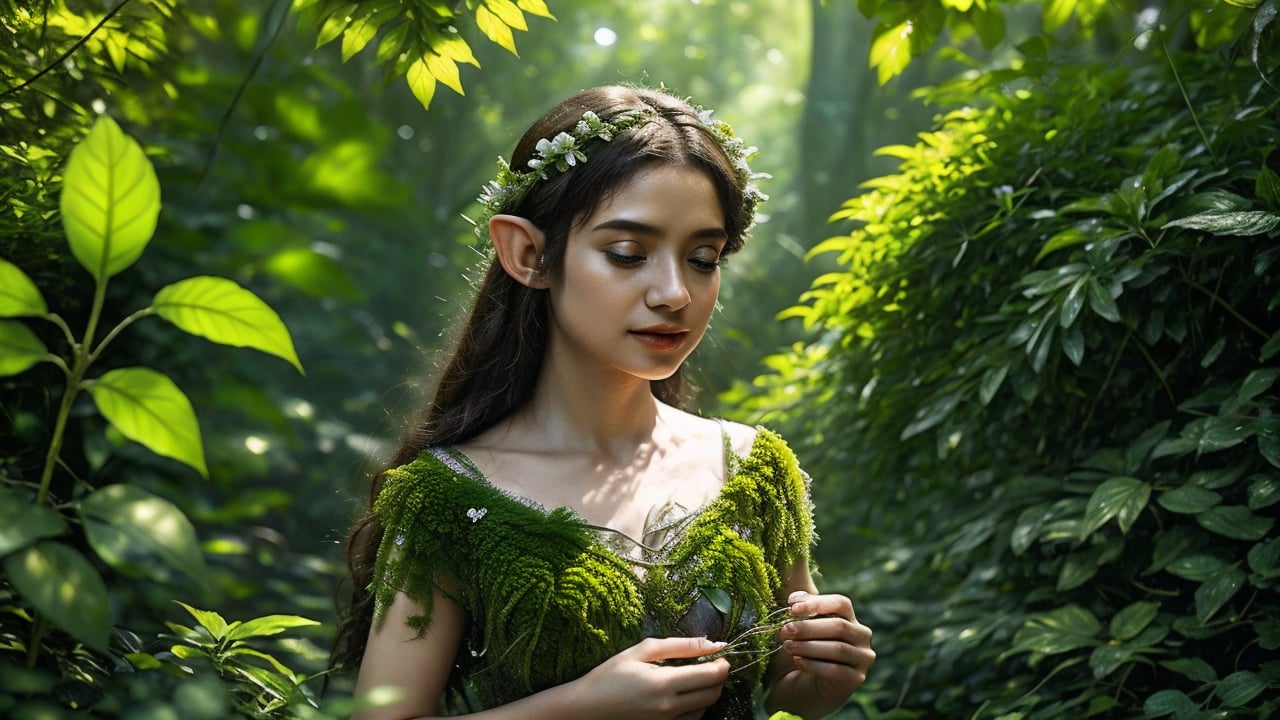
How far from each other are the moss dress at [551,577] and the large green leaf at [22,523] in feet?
2.72

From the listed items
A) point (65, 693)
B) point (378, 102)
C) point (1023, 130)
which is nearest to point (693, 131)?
point (1023, 130)

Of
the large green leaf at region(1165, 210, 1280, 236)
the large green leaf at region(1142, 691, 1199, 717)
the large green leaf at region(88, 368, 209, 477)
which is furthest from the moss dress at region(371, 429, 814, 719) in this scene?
the large green leaf at region(1165, 210, 1280, 236)

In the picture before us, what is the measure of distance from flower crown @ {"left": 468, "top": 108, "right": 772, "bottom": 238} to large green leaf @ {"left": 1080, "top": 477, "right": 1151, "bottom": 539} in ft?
2.77

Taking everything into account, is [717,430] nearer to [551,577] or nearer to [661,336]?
[661,336]

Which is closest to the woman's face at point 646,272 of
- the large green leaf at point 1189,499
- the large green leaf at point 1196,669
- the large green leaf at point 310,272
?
the large green leaf at point 1189,499

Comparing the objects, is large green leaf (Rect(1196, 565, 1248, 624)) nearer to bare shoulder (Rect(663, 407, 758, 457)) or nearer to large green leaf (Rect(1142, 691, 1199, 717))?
large green leaf (Rect(1142, 691, 1199, 717))

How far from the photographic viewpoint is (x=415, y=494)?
184cm

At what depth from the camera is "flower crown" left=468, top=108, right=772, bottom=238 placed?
1.94m

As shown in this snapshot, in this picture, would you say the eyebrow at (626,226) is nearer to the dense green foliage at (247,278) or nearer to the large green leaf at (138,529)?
the dense green foliage at (247,278)

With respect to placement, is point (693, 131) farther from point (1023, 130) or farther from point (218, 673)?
point (218, 673)

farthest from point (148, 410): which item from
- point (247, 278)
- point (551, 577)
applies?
point (247, 278)

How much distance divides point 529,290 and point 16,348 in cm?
110

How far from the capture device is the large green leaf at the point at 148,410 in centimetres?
108

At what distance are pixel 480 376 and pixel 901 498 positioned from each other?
1408 mm
